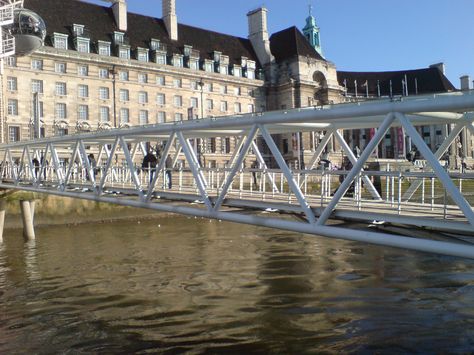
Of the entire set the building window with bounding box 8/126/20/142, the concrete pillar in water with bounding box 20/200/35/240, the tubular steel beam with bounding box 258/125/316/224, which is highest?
the building window with bounding box 8/126/20/142

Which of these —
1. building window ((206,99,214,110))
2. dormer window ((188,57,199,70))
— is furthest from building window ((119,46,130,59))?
building window ((206,99,214,110))

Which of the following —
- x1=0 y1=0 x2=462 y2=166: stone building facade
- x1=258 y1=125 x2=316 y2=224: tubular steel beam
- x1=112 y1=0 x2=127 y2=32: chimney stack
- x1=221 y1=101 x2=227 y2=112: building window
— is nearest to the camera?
x1=258 y1=125 x2=316 y2=224: tubular steel beam

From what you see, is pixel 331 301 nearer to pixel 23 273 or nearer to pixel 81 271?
pixel 81 271

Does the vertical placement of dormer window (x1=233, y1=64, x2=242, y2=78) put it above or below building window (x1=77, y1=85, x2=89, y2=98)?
above

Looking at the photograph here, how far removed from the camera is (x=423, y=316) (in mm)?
10211

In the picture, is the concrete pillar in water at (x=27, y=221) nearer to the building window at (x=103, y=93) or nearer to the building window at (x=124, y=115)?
the building window at (x=103, y=93)

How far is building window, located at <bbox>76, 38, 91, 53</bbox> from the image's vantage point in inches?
2249

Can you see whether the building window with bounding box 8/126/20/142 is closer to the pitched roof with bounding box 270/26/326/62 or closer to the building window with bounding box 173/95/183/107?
the building window with bounding box 173/95/183/107

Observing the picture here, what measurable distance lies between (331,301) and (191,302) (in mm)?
3302

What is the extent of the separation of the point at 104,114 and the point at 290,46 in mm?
32542

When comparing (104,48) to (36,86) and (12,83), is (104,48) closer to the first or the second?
(36,86)

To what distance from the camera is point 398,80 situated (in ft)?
324

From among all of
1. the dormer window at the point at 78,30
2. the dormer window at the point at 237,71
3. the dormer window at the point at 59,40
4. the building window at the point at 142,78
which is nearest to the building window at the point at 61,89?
the dormer window at the point at 59,40

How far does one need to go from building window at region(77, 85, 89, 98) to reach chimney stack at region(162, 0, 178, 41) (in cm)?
1731
